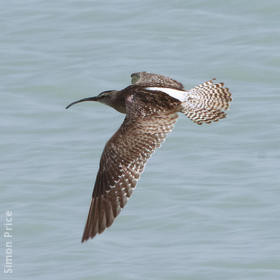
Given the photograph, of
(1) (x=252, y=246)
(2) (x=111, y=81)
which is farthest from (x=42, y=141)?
(1) (x=252, y=246)

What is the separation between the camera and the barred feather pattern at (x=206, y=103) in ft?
29.9

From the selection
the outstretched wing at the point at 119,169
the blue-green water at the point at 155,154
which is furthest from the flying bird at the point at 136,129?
the blue-green water at the point at 155,154

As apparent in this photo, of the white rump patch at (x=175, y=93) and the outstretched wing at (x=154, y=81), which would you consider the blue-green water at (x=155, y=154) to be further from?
the white rump patch at (x=175, y=93)

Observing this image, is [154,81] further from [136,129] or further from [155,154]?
[155,154]

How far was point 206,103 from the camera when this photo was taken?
9.25m

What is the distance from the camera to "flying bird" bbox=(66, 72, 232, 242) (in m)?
8.36

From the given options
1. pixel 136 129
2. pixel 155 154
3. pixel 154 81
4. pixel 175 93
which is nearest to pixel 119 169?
pixel 136 129

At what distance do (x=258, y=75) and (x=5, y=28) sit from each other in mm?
4284

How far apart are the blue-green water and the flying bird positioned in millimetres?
1403

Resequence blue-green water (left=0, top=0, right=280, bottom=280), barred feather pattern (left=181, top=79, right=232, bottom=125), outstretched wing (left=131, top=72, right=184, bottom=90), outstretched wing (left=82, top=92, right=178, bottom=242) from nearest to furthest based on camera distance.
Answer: outstretched wing (left=82, top=92, right=178, bottom=242) → barred feather pattern (left=181, top=79, right=232, bottom=125) → outstretched wing (left=131, top=72, right=184, bottom=90) → blue-green water (left=0, top=0, right=280, bottom=280)

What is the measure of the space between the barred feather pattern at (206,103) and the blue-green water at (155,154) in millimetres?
1462

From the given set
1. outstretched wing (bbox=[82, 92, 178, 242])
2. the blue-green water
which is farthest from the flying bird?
the blue-green water

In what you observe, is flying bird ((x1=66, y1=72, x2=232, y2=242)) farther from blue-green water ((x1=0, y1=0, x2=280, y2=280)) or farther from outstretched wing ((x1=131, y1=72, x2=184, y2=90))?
blue-green water ((x1=0, y1=0, x2=280, y2=280))

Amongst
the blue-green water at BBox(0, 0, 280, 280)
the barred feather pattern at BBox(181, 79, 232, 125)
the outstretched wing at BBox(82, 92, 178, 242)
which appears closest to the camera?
the outstretched wing at BBox(82, 92, 178, 242)
